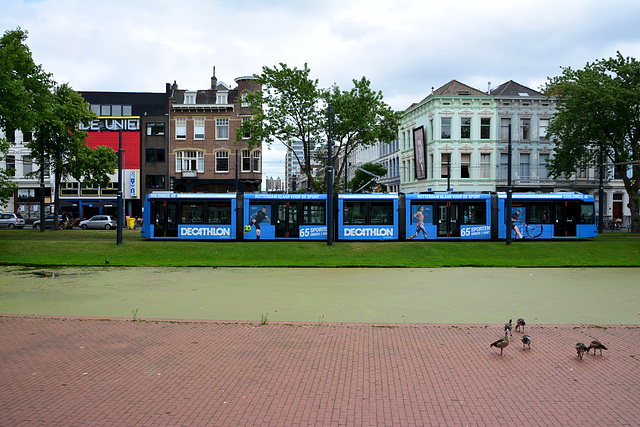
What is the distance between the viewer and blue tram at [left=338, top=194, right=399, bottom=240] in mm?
27266

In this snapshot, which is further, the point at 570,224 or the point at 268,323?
the point at 570,224

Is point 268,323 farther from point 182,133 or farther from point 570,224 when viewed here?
point 182,133

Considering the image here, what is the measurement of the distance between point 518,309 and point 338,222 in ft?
53.3

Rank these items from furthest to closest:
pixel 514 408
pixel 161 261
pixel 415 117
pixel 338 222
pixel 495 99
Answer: pixel 415 117 → pixel 495 99 → pixel 338 222 → pixel 161 261 → pixel 514 408

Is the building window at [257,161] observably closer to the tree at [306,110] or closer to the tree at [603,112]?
the tree at [306,110]

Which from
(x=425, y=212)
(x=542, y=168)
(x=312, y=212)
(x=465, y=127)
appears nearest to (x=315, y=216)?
(x=312, y=212)

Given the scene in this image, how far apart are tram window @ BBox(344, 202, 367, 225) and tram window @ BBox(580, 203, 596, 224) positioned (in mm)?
12107

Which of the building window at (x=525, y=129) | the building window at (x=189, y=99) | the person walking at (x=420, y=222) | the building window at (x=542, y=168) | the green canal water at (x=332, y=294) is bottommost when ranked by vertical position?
the green canal water at (x=332, y=294)

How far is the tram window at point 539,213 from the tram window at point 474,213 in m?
2.57

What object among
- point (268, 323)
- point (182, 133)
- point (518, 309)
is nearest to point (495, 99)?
point (182, 133)

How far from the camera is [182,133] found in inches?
2184

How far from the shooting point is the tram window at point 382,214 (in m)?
27.4

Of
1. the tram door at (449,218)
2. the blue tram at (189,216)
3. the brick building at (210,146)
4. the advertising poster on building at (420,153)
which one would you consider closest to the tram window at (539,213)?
the tram door at (449,218)

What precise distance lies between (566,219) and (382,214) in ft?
33.8
